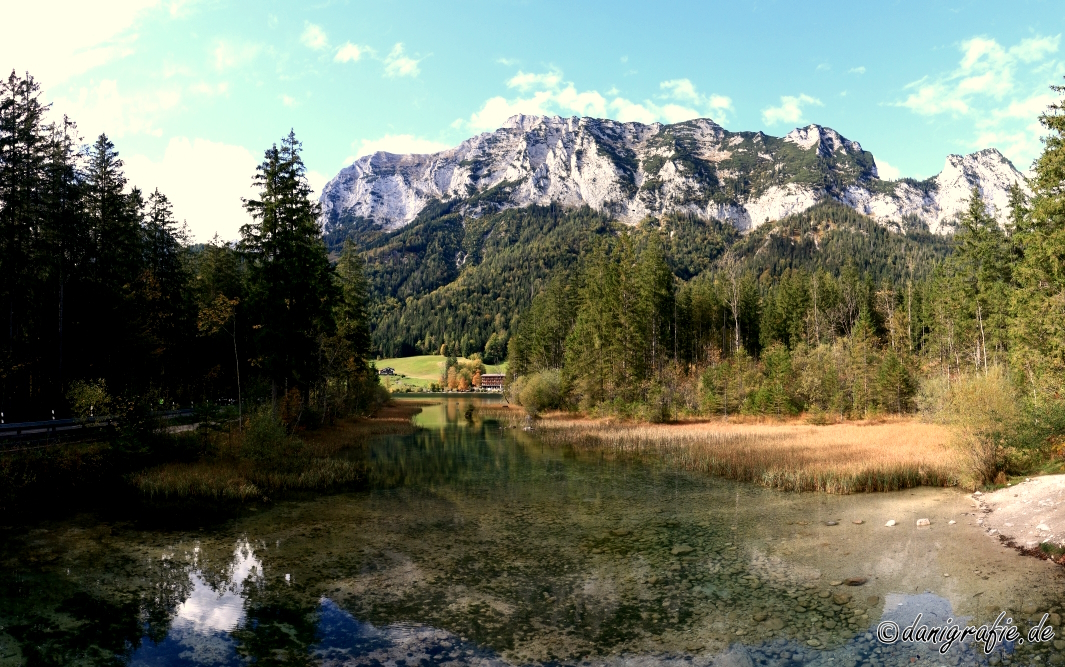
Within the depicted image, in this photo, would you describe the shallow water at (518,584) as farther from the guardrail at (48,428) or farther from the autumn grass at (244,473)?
the guardrail at (48,428)

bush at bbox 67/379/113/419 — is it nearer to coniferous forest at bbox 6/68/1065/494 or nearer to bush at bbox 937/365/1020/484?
coniferous forest at bbox 6/68/1065/494


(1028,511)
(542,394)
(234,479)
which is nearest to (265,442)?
(234,479)

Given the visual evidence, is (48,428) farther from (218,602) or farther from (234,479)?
(218,602)

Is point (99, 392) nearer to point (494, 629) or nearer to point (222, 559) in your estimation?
point (222, 559)

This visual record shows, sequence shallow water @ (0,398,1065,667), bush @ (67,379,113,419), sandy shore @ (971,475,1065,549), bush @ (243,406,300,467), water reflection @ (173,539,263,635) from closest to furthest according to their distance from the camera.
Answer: shallow water @ (0,398,1065,667)
water reflection @ (173,539,263,635)
sandy shore @ (971,475,1065,549)
bush @ (67,379,113,419)
bush @ (243,406,300,467)

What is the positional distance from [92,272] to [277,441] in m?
18.3

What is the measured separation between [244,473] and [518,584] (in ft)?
65.4

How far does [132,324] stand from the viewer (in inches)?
1537

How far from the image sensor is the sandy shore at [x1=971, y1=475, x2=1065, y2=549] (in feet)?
59.6

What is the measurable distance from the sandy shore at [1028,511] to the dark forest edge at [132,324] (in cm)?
2966

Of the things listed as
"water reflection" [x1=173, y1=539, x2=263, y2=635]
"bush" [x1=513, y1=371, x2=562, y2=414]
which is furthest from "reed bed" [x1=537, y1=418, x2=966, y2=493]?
"water reflection" [x1=173, y1=539, x2=263, y2=635]

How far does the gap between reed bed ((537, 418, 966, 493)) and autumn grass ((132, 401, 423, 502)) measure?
21452 millimetres

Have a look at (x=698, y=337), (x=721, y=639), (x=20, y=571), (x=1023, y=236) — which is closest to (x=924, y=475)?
(x=721, y=639)

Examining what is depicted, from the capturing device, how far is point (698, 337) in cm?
9650
